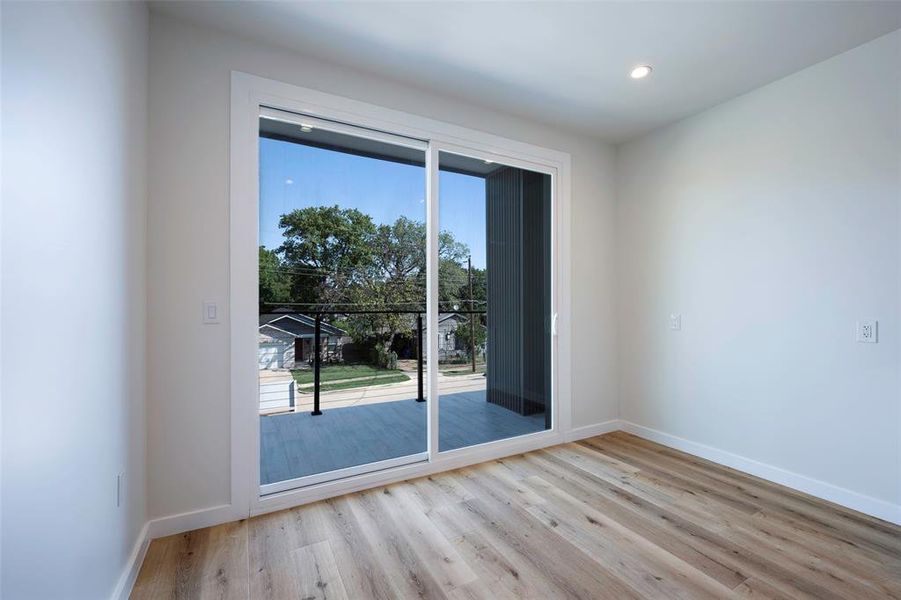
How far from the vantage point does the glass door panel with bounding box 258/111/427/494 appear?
96.2 inches

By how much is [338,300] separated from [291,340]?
0.39m

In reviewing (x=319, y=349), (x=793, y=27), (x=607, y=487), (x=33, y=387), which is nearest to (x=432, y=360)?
(x=319, y=349)

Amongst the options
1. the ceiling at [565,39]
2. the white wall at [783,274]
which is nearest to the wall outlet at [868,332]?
the white wall at [783,274]

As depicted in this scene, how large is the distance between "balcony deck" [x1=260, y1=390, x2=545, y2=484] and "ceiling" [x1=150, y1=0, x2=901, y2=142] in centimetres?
223

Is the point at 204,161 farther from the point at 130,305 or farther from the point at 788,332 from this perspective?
the point at 788,332

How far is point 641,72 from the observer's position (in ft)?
8.22

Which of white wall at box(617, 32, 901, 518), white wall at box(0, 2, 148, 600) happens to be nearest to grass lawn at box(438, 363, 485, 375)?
white wall at box(617, 32, 901, 518)

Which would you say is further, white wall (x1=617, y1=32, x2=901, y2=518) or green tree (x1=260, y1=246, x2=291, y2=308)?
green tree (x1=260, y1=246, x2=291, y2=308)

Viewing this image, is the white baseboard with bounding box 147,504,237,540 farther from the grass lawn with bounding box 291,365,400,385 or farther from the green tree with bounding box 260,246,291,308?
the green tree with bounding box 260,246,291,308

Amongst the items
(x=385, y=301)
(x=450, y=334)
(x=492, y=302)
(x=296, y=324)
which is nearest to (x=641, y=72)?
(x=492, y=302)

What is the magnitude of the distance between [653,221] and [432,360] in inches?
89.1

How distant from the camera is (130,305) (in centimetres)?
174

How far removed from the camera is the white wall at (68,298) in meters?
0.90

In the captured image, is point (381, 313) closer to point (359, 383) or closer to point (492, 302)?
point (359, 383)
